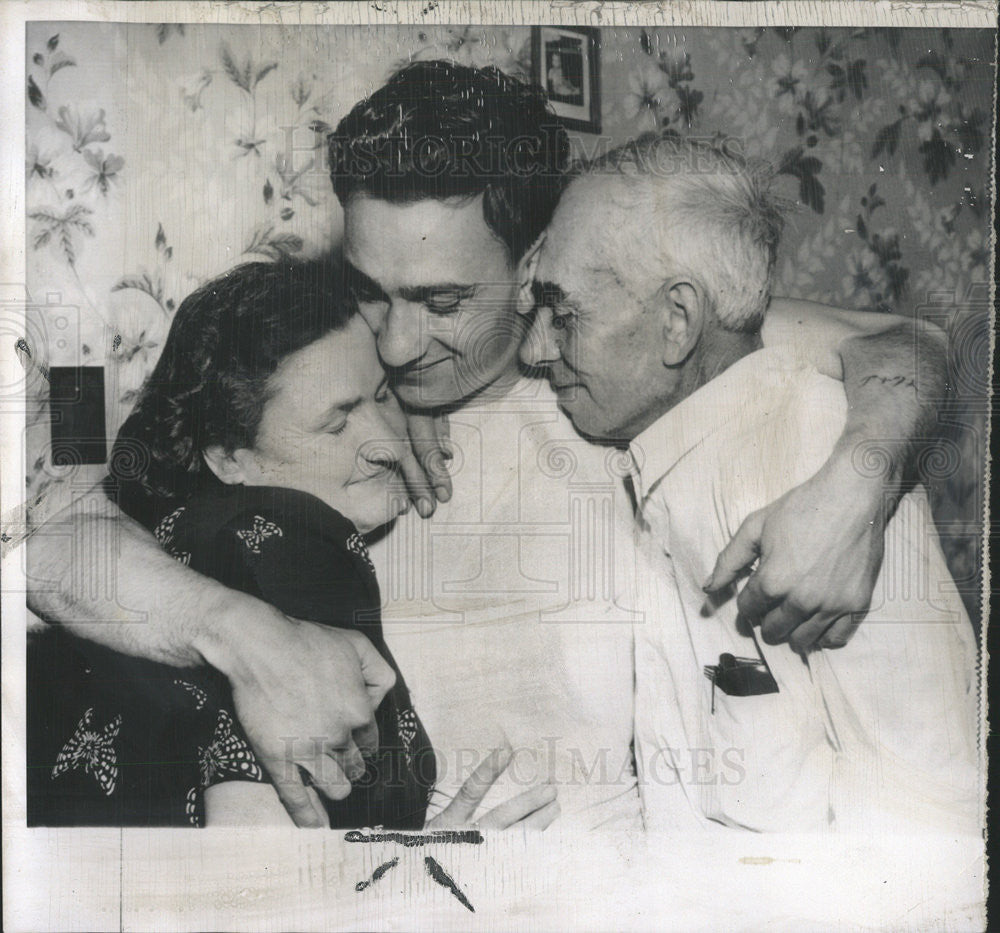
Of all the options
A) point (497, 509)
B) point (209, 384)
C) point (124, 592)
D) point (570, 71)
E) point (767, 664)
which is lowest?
point (767, 664)

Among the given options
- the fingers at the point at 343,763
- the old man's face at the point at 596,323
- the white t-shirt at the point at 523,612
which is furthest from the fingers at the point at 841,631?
the fingers at the point at 343,763

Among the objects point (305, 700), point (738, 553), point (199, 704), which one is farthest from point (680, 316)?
point (199, 704)

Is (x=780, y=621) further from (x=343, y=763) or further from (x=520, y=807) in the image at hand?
(x=343, y=763)

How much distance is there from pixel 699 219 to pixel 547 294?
0.31m

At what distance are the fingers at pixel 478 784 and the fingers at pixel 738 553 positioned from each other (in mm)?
487

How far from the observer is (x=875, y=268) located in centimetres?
150

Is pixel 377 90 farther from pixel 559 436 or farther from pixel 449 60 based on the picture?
pixel 559 436

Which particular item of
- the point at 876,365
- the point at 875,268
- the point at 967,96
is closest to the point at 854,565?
the point at 876,365

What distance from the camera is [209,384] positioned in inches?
58.0

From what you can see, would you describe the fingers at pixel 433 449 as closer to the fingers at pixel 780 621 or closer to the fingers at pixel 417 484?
the fingers at pixel 417 484

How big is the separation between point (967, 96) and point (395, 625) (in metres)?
1.45

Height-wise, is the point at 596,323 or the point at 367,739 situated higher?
the point at 596,323

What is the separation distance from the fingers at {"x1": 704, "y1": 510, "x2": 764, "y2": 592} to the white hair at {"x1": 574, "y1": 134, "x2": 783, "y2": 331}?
0.36 metres

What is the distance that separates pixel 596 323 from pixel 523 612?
545mm
